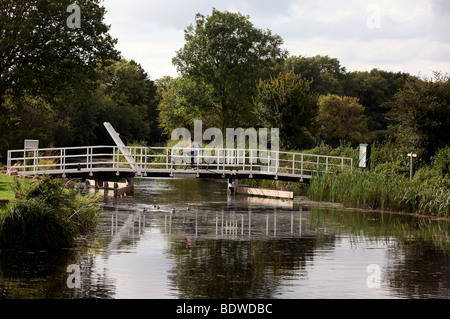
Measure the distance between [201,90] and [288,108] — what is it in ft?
75.0

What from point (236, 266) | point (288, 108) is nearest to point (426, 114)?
point (288, 108)

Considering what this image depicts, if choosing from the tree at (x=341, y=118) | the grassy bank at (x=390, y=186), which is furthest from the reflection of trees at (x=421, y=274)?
the tree at (x=341, y=118)

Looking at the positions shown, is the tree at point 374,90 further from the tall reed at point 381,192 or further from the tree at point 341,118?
the tall reed at point 381,192

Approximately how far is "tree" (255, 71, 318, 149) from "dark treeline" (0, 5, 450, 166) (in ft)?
0.23

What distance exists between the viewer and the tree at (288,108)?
135 ft

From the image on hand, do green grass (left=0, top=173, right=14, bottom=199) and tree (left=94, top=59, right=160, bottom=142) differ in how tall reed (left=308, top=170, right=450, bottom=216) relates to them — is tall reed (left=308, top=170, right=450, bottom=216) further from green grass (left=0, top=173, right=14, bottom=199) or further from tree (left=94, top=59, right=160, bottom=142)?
tree (left=94, top=59, right=160, bottom=142)

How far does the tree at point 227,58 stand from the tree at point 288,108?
1968 cm

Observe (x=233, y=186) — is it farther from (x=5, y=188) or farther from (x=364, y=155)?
(x=5, y=188)

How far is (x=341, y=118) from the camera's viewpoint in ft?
253

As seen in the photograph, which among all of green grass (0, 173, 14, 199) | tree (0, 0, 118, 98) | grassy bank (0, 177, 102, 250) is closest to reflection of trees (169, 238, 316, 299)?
grassy bank (0, 177, 102, 250)

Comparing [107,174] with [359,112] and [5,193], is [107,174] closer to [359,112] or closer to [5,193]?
[5,193]

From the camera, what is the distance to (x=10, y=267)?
1473 centimetres
